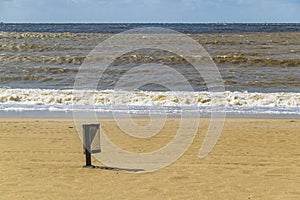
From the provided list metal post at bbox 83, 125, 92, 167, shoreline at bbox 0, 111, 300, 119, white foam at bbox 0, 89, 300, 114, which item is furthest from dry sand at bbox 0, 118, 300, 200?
white foam at bbox 0, 89, 300, 114

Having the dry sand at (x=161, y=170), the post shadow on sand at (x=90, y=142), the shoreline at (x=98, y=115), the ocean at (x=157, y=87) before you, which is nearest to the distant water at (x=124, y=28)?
the ocean at (x=157, y=87)

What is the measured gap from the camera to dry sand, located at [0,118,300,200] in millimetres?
6395

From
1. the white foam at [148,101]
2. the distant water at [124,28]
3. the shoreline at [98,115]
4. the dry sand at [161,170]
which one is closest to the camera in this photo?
the dry sand at [161,170]

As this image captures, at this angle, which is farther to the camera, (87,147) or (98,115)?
(98,115)

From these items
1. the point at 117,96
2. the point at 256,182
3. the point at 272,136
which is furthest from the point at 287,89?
the point at 256,182

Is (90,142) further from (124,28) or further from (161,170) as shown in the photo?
(124,28)

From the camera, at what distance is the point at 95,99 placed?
48.3ft

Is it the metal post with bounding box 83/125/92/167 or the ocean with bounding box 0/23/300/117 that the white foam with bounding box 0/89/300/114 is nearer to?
the ocean with bounding box 0/23/300/117

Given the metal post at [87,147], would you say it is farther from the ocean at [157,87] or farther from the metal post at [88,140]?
the ocean at [157,87]

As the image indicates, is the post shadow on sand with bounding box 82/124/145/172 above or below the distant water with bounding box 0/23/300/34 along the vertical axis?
below

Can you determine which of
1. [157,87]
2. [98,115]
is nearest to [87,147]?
[98,115]

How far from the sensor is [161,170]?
7410 millimetres

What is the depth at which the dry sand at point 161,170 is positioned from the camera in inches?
252

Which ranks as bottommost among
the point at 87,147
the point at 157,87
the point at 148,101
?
the point at 87,147
